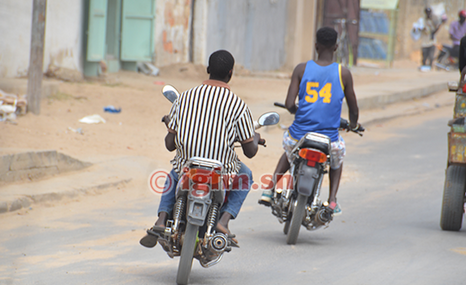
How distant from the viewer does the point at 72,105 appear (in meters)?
10.5

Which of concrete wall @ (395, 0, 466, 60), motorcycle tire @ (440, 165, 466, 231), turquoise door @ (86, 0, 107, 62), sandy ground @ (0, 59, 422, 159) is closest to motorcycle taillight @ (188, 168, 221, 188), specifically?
motorcycle tire @ (440, 165, 466, 231)

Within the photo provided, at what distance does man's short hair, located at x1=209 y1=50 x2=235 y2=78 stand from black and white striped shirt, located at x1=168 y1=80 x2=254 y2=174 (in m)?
0.09

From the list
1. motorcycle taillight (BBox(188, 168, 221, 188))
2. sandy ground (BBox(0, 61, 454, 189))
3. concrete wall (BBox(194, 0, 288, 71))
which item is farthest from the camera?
concrete wall (BBox(194, 0, 288, 71))

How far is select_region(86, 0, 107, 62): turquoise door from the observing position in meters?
12.8

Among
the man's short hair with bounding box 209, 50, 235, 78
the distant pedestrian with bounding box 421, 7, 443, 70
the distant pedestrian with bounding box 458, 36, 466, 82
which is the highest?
the distant pedestrian with bounding box 421, 7, 443, 70

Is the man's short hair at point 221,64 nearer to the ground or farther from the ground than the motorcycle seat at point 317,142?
farther from the ground

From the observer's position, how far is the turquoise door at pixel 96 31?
12.8 metres

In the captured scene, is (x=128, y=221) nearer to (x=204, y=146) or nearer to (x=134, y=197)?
(x=134, y=197)

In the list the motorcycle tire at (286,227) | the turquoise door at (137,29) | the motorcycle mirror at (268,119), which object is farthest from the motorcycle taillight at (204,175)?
the turquoise door at (137,29)

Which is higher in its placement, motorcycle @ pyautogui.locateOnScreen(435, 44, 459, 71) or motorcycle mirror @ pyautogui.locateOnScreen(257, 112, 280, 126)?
motorcycle @ pyautogui.locateOnScreen(435, 44, 459, 71)

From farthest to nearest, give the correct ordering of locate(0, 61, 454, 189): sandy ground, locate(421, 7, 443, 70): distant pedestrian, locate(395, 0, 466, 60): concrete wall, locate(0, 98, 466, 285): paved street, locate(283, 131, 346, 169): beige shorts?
locate(395, 0, 466, 60): concrete wall
locate(421, 7, 443, 70): distant pedestrian
locate(0, 61, 454, 189): sandy ground
locate(283, 131, 346, 169): beige shorts
locate(0, 98, 466, 285): paved street

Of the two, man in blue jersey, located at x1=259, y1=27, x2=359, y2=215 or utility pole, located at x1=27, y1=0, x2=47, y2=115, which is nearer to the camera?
man in blue jersey, located at x1=259, y1=27, x2=359, y2=215

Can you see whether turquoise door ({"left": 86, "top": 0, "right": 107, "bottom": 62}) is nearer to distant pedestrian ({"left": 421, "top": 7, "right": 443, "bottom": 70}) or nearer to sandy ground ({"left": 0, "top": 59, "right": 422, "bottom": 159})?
sandy ground ({"left": 0, "top": 59, "right": 422, "bottom": 159})

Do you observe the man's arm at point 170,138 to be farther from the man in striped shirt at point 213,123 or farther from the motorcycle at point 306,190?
the motorcycle at point 306,190
